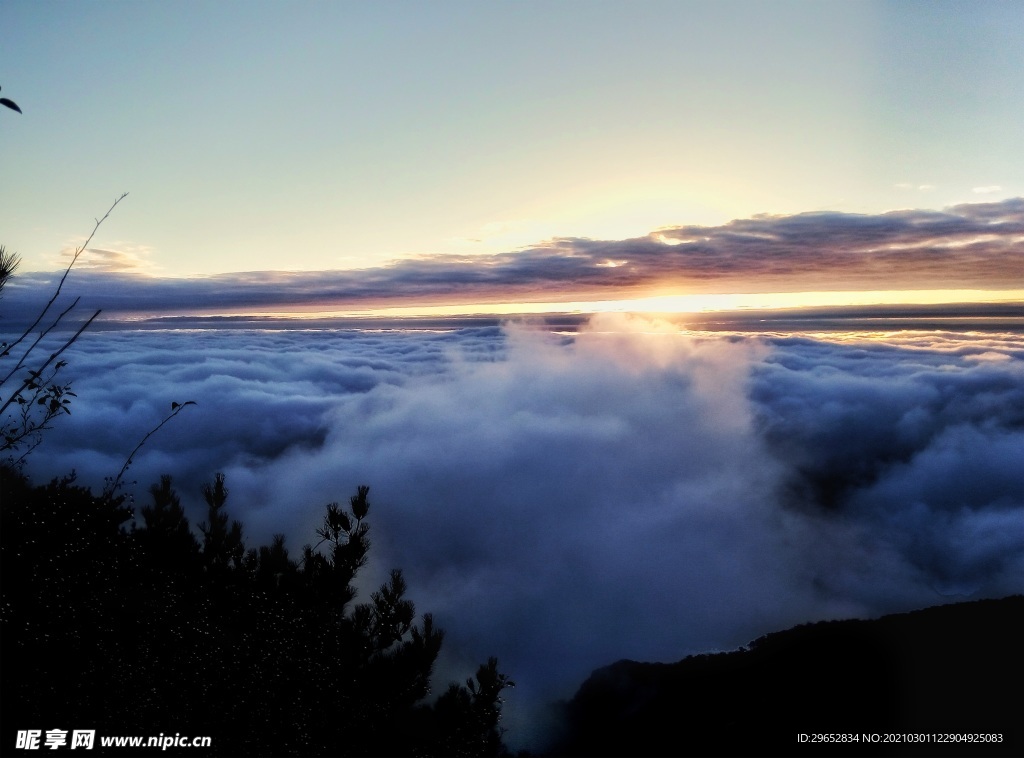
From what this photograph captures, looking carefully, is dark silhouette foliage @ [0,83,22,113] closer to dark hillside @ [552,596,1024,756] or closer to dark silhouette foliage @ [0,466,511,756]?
dark silhouette foliage @ [0,466,511,756]

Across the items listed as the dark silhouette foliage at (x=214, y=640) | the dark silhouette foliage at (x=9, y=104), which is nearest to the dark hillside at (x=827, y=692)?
the dark silhouette foliage at (x=214, y=640)

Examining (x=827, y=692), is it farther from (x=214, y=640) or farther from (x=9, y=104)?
(x=9, y=104)

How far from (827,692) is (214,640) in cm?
6237

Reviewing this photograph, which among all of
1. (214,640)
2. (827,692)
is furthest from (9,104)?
(827,692)

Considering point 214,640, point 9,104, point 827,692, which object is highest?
point 9,104

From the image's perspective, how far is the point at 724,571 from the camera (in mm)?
84688

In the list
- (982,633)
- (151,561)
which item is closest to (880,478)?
(982,633)

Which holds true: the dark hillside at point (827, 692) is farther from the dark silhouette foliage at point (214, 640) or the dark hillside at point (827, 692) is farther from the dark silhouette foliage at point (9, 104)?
the dark silhouette foliage at point (9, 104)

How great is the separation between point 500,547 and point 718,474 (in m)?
47.2

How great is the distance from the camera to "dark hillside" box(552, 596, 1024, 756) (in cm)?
4831

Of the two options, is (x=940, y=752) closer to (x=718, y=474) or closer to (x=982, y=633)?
(x=982, y=633)

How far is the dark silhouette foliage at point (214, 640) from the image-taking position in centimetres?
667

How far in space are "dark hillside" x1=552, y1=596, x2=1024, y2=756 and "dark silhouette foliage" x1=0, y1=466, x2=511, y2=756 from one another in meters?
43.0

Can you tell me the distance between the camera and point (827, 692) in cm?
5375
